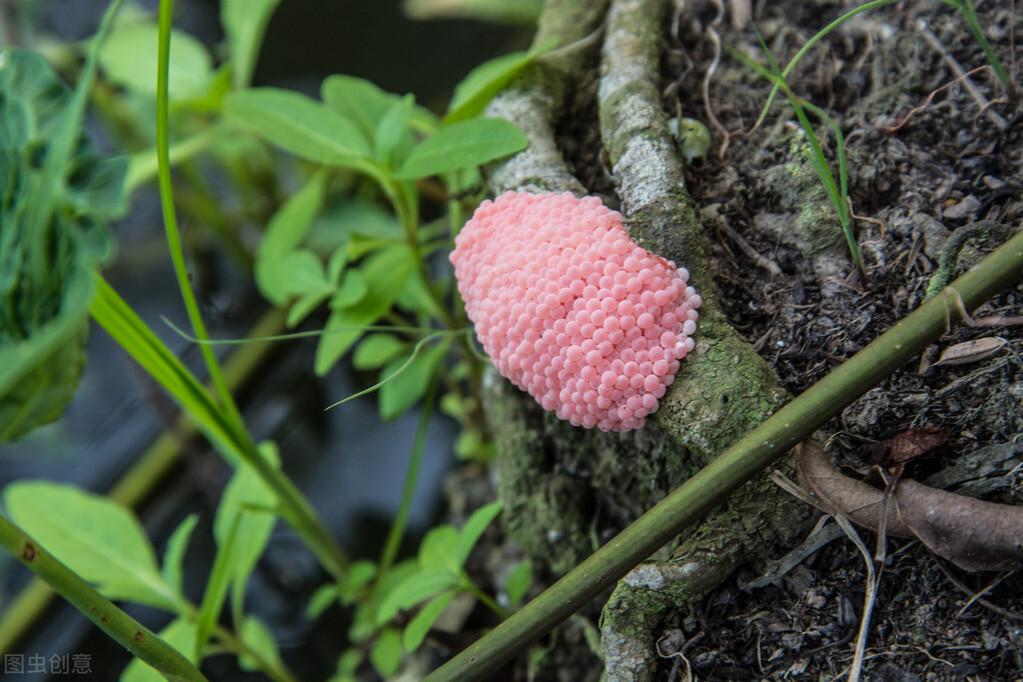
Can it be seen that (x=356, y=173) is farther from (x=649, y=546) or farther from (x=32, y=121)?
(x=649, y=546)

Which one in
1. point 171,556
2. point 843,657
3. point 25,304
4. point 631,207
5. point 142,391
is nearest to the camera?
point 25,304

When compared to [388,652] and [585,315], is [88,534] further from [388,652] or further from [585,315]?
[585,315]

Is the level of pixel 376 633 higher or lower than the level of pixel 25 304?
lower

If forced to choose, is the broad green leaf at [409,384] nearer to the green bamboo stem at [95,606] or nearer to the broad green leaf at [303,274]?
the broad green leaf at [303,274]

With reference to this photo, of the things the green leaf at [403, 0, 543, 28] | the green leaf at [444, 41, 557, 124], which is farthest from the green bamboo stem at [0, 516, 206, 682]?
the green leaf at [403, 0, 543, 28]

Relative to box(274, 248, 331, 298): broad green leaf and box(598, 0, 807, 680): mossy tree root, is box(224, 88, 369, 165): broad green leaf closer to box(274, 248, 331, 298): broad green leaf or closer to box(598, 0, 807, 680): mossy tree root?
box(274, 248, 331, 298): broad green leaf

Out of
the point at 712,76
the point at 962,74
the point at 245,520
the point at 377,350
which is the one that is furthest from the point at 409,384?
the point at 962,74

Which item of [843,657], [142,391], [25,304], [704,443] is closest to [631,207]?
[704,443]
